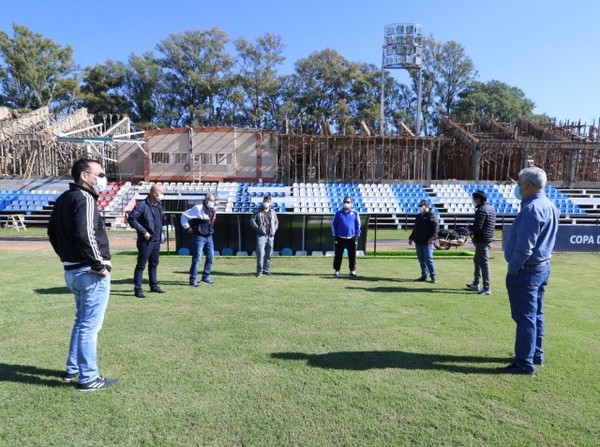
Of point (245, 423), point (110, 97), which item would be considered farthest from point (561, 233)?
point (110, 97)

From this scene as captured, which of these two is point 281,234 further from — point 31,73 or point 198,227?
point 31,73

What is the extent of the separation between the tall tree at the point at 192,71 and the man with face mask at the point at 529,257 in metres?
48.6

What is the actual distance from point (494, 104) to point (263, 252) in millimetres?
51657

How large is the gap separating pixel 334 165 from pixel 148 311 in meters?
24.4

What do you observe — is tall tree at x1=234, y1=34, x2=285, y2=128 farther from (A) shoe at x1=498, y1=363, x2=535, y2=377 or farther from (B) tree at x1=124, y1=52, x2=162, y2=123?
(A) shoe at x1=498, y1=363, x2=535, y2=377

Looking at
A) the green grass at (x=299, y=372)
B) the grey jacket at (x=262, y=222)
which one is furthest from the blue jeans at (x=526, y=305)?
the grey jacket at (x=262, y=222)

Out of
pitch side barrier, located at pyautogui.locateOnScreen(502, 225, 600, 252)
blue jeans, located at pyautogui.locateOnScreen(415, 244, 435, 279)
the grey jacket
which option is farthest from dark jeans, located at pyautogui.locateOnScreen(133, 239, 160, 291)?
pitch side barrier, located at pyautogui.locateOnScreen(502, 225, 600, 252)

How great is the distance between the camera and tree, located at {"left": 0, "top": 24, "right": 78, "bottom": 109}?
47.1 m

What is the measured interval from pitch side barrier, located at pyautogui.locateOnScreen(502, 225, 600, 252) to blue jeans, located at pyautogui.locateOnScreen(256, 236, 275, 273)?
29.6 feet

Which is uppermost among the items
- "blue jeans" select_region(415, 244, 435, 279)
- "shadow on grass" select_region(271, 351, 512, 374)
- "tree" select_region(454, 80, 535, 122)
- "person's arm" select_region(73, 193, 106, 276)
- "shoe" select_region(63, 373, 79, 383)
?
"tree" select_region(454, 80, 535, 122)

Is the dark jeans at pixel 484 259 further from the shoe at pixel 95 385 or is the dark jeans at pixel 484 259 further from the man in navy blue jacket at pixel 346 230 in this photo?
the shoe at pixel 95 385

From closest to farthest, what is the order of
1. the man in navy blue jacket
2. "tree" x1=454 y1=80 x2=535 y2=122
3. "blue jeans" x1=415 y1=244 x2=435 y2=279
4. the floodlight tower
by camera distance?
"blue jeans" x1=415 y1=244 x2=435 y2=279, the man in navy blue jacket, the floodlight tower, "tree" x1=454 y1=80 x2=535 y2=122

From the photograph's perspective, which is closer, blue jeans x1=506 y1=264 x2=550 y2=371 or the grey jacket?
blue jeans x1=506 y1=264 x2=550 y2=371

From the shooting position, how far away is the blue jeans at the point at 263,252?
9.21 metres
